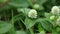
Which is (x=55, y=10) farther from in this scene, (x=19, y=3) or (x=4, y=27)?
(x=19, y=3)

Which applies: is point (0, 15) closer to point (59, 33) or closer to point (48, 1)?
point (48, 1)

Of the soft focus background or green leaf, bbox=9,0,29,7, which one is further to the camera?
green leaf, bbox=9,0,29,7

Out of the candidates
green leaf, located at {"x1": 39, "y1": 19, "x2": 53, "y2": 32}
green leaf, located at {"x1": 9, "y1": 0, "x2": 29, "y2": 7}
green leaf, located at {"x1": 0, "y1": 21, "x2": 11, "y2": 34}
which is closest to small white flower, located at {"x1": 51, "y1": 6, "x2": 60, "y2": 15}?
green leaf, located at {"x1": 39, "y1": 19, "x2": 53, "y2": 32}

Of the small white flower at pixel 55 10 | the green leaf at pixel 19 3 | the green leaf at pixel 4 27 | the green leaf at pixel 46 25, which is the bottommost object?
the green leaf at pixel 4 27

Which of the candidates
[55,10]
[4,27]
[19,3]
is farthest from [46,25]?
[19,3]

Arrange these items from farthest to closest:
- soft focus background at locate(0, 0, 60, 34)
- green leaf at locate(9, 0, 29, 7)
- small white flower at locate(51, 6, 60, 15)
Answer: green leaf at locate(9, 0, 29, 7) < soft focus background at locate(0, 0, 60, 34) < small white flower at locate(51, 6, 60, 15)

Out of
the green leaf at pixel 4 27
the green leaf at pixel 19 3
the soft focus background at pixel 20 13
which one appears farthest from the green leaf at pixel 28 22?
the green leaf at pixel 19 3

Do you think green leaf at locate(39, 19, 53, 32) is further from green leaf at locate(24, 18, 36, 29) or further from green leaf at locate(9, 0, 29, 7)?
green leaf at locate(9, 0, 29, 7)

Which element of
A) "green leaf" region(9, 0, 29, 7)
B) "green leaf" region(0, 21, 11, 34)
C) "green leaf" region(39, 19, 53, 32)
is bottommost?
"green leaf" region(0, 21, 11, 34)

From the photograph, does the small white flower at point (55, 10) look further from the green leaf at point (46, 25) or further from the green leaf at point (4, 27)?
the green leaf at point (4, 27)

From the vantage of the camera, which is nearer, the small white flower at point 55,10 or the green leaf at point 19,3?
the small white flower at point 55,10

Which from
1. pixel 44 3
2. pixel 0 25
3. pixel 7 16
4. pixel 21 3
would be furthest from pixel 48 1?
pixel 0 25
